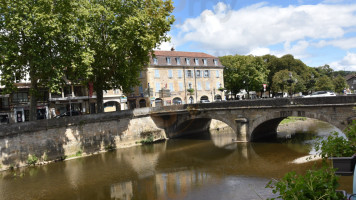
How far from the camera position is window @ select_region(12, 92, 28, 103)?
33756 mm

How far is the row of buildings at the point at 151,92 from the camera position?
34.0 m

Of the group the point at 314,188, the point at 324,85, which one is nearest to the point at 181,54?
the point at 324,85

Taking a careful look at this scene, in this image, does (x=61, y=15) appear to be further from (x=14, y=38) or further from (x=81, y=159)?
(x=81, y=159)

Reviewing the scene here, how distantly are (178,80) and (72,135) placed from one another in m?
23.3

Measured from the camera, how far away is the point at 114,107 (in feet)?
137

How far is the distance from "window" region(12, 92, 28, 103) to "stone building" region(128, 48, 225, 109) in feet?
45.5

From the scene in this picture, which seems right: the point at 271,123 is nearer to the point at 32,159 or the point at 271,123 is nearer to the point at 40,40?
the point at 32,159

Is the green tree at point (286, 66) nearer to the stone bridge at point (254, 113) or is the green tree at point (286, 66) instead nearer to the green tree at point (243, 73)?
the green tree at point (243, 73)

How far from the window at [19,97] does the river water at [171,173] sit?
1463cm

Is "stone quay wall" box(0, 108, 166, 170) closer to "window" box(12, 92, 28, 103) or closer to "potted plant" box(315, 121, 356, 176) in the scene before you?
"window" box(12, 92, 28, 103)

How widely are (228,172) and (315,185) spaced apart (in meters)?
14.6

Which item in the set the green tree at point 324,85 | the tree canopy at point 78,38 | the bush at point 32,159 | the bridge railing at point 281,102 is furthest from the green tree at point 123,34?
the green tree at point 324,85

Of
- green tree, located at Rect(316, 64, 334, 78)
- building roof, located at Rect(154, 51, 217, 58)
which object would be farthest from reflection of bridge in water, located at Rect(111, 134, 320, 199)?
green tree, located at Rect(316, 64, 334, 78)

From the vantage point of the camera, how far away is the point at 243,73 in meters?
53.6
